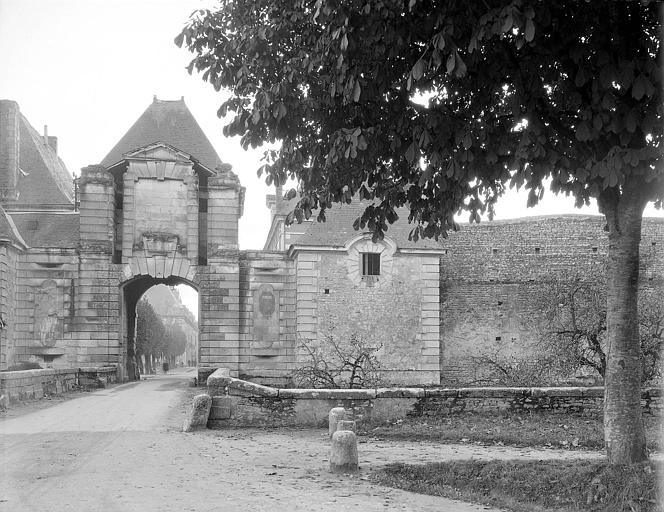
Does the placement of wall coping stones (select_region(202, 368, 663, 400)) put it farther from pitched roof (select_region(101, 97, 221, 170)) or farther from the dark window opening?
pitched roof (select_region(101, 97, 221, 170))

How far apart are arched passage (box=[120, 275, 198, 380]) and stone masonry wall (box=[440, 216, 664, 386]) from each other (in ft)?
34.1

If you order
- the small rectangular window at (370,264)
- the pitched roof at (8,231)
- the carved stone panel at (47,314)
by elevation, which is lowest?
the carved stone panel at (47,314)

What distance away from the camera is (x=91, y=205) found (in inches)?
1005

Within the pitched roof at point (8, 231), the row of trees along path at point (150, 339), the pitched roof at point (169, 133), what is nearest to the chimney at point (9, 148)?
the pitched roof at point (169, 133)

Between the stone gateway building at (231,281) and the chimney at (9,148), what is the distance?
5928mm

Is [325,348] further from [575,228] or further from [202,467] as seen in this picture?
[202,467]

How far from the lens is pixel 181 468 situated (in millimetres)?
9055

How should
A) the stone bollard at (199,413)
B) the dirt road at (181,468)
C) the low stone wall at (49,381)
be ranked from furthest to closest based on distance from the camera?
the low stone wall at (49,381) < the stone bollard at (199,413) < the dirt road at (181,468)

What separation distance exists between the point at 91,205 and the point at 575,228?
62.2 ft

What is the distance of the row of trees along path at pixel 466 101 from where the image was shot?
22.9 ft

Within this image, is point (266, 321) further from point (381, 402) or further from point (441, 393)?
point (441, 393)

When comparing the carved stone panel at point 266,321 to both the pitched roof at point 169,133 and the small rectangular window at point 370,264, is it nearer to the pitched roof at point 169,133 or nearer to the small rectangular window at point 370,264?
the small rectangular window at point 370,264

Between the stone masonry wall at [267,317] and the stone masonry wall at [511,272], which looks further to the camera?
the stone masonry wall at [511,272]

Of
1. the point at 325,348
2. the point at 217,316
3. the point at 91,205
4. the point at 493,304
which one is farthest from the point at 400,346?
the point at 91,205
